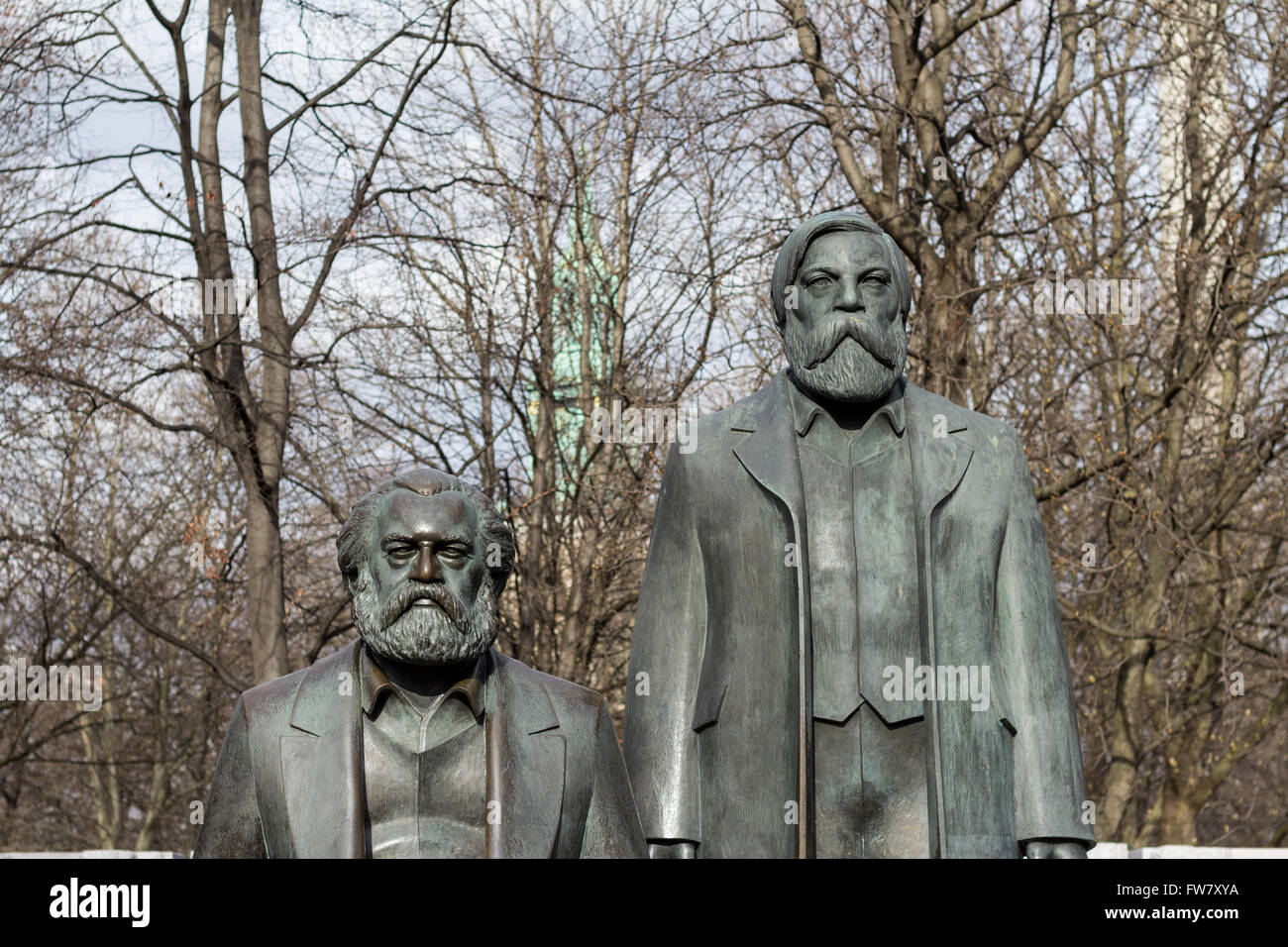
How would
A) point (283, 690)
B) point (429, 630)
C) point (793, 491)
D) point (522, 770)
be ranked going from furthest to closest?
1. point (793, 491)
2. point (283, 690)
3. point (522, 770)
4. point (429, 630)

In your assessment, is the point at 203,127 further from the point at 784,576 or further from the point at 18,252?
the point at 784,576

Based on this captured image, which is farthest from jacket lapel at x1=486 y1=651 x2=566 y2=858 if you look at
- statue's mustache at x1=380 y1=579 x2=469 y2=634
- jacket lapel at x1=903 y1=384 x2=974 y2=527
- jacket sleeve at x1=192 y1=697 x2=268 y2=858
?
jacket lapel at x1=903 y1=384 x2=974 y2=527

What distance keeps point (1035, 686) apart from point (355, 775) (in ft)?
7.18

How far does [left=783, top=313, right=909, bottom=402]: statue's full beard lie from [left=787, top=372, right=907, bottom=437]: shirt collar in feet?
0.27

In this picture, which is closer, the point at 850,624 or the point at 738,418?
the point at 850,624

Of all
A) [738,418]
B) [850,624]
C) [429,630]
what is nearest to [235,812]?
[429,630]

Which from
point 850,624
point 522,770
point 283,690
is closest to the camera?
point 522,770

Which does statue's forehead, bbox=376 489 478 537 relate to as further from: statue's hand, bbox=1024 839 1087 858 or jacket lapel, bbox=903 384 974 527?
statue's hand, bbox=1024 839 1087 858

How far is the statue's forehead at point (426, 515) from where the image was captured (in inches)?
177

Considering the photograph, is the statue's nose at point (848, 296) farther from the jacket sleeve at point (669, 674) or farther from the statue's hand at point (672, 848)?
the statue's hand at point (672, 848)

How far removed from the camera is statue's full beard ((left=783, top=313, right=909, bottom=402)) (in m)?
5.96

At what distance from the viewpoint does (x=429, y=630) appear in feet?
14.6

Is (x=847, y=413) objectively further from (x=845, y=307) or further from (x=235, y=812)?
(x=235, y=812)
